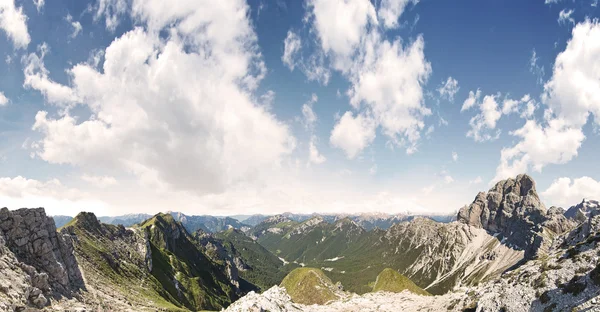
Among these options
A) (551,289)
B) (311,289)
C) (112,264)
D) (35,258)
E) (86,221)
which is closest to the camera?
(551,289)

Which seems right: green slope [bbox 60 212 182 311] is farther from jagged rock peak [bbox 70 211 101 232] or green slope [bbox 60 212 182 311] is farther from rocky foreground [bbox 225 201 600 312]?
rocky foreground [bbox 225 201 600 312]

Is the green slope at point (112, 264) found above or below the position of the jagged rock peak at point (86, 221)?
below

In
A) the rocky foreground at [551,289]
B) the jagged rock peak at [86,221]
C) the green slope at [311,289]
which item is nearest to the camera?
the rocky foreground at [551,289]

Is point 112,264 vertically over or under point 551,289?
under

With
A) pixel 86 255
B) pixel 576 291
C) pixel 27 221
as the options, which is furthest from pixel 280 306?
pixel 86 255

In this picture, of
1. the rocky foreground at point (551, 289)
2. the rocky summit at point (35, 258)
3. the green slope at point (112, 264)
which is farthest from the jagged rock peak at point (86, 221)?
the rocky foreground at point (551, 289)

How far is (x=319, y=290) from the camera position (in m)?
174

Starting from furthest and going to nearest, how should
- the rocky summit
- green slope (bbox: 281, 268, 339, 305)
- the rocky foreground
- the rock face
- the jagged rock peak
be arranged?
1. green slope (bbox: 281, 268, 339, 305)
2. the jagged rock peak
3. the rock face
4. the rocky summit
5. the rocky foreground

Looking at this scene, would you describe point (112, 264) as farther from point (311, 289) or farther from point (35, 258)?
point (311, 289)

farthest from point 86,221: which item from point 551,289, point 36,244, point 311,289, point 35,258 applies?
point 551,289

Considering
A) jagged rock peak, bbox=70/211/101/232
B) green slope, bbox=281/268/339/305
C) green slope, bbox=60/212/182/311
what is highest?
jagged rock peak, bbox=70/211/101/232

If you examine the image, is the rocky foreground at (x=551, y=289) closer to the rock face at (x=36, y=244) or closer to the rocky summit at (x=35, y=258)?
the rocky summit at (x=35, y=258)


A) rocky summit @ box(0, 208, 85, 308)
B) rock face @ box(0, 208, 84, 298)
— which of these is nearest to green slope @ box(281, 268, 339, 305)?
rocky summit @ box(0, 208, 85, 308)

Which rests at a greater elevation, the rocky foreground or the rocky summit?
the rocky summit
